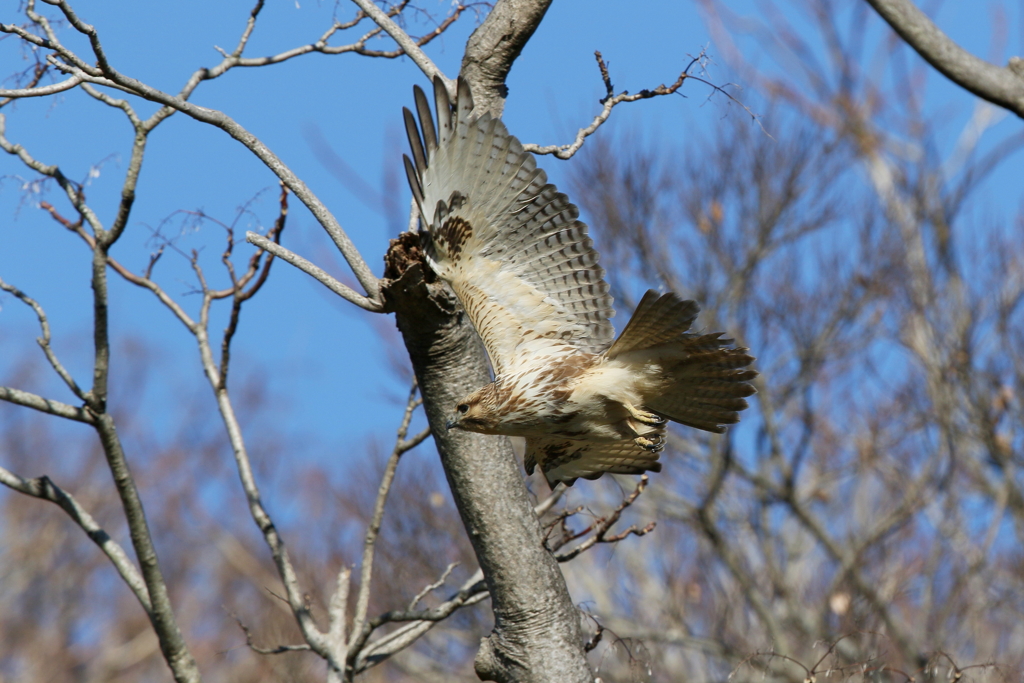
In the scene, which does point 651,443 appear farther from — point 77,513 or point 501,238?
point 77,513

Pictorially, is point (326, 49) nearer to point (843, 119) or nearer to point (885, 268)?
point (885, 268)

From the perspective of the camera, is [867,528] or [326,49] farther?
[867,528]

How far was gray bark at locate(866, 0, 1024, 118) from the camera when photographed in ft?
8.07

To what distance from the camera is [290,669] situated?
26.9 ft

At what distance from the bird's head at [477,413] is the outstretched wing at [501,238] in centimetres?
39

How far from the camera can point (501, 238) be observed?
4.11 meters

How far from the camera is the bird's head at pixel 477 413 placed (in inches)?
149

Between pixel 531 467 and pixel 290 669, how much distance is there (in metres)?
4.69

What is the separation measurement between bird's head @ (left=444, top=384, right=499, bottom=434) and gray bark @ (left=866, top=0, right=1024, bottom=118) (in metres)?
1.96

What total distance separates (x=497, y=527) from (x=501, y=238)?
1.17 m

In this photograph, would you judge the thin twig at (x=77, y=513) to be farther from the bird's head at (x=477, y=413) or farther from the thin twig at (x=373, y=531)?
the bird's head at (x=477, y=413)

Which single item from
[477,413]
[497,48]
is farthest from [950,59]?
[477,413]

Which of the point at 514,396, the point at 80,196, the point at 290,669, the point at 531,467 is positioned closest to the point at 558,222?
the point at 514,396

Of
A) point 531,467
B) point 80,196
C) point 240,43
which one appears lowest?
point 531,467
